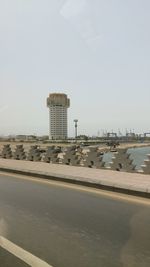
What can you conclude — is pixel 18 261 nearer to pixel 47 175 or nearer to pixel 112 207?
pixel 112 207

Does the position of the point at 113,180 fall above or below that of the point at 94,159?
below

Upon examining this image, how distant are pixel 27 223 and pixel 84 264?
2919 mm

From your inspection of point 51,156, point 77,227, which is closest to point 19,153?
point 51,156

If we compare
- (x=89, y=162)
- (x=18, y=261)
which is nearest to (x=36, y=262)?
(x=18, y=261)

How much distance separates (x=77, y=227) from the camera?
311 inches

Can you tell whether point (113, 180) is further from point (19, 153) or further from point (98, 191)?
point (19, 153)

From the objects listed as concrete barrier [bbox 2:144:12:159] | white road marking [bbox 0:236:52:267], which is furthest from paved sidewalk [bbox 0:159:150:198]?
concrete barrier [bbox 2:144:12:159]

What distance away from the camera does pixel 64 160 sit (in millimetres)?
21109

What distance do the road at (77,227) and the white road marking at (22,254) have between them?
3.2 inches

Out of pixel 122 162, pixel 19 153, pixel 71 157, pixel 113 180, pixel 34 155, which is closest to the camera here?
pixel 113 180

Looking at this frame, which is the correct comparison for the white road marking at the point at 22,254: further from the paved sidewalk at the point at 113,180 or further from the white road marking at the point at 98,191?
the paved sidewalk at the point at 113,180

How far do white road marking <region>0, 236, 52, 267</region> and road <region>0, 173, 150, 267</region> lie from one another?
82 mm

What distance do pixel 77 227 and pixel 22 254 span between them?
200 cm

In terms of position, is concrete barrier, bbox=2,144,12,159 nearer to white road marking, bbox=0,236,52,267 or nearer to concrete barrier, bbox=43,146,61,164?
concrete barrier, bbox=43,146,61,164
